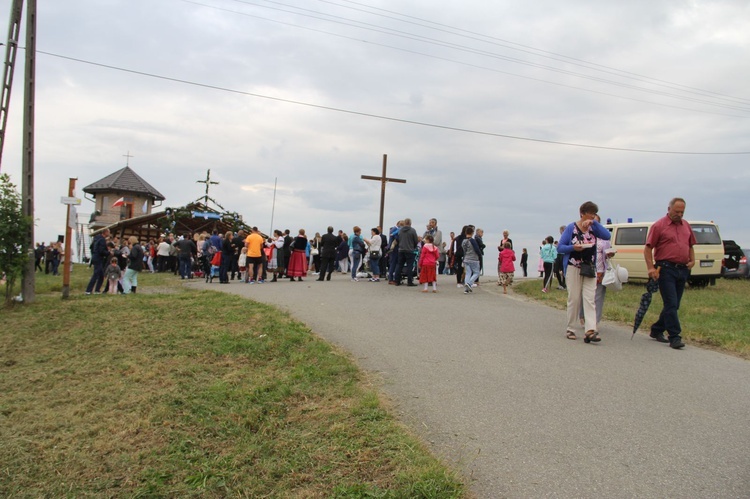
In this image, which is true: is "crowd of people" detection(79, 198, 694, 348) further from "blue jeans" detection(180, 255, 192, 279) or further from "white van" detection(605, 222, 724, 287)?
"white van" detection(605, 222, 724, 287)

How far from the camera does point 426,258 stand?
15.6 m

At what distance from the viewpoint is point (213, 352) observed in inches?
297

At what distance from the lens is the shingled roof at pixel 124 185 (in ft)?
176

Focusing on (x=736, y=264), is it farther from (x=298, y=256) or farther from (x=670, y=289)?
(x=670, y=289)

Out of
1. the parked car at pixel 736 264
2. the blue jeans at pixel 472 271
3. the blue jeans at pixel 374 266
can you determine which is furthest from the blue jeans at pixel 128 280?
the parked car at pixel 736 264

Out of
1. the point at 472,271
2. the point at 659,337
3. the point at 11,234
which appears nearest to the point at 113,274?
the point at 11,234

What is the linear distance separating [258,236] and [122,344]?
9.71 meters

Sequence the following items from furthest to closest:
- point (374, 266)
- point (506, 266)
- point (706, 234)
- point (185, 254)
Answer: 1. point (185, 254)
2. point (374, 266)
3. point (706, 234)
4. point (506, 266)

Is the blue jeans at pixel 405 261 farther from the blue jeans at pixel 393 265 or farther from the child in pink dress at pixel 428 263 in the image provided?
the child in pink dress at pixel 428 263

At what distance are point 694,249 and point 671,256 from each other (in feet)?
32.7

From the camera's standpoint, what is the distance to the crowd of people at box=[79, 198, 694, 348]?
8.38 m

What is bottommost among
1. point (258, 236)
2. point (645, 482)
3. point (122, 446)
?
point (122, 446)

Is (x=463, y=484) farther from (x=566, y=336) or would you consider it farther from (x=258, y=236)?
(x=258, y=236)

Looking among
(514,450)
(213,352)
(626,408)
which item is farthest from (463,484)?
(213,352)
